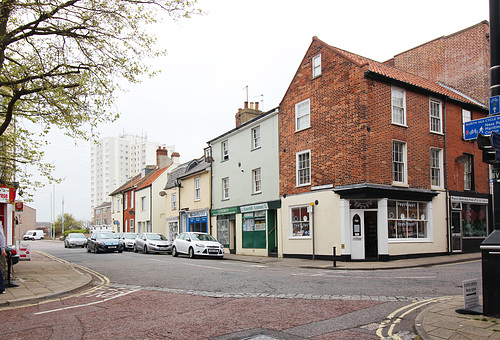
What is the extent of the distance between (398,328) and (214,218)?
81.3ft

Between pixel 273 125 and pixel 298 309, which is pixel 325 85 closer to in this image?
pixel 273 125

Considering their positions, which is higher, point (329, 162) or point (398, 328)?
point (329, 162)

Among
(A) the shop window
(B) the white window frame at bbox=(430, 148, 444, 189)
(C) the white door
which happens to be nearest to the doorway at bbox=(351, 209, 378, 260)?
(C) the white door

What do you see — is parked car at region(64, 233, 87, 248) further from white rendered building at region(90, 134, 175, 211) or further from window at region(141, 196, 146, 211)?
white rendered building at region(90, 134, 175, 211)

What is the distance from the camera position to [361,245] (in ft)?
62.1

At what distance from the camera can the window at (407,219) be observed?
762 inches

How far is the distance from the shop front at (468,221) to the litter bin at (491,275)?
55.9 ft

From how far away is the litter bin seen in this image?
623 cm

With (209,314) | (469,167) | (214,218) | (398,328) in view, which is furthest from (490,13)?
(214,218)

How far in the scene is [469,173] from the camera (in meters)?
23.9

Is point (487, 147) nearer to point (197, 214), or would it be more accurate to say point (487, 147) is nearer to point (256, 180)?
point (256, 180)

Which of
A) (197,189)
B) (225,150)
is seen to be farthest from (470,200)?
(197,189)

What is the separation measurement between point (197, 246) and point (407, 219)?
438 inches

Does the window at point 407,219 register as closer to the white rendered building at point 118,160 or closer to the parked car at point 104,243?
the parked car at point 104,243
